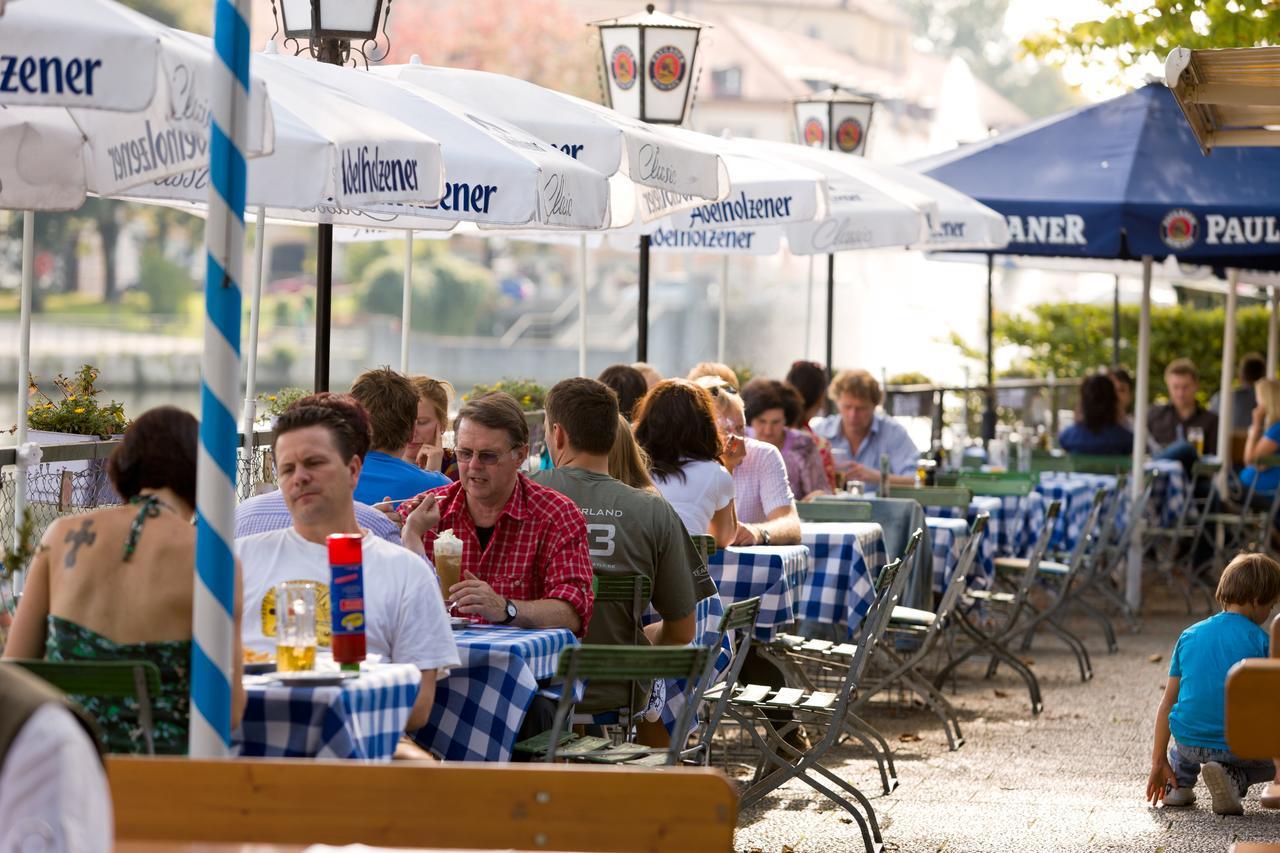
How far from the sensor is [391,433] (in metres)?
6.64

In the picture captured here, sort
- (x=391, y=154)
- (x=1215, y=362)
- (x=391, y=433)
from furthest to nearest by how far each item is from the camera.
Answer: (x=1215, y=362) → (x=391, y=433) → (x=391, y=154)

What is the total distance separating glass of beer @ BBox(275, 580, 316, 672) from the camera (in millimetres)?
4395

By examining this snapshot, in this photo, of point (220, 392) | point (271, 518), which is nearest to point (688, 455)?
point (271, 518)

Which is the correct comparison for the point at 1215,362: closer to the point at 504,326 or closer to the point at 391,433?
the point at 391,433

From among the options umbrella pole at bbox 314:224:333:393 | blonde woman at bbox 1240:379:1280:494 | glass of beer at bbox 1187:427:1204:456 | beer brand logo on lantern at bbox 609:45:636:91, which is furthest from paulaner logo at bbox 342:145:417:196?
Answer: glass of beer at bbox 1187:427:1204:456

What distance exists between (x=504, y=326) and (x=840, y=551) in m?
61.7

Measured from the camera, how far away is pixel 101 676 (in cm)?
396

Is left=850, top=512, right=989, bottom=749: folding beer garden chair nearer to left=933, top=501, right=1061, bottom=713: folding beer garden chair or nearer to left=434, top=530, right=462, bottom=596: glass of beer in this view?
left=933, top=501, right=1061, bottom=713: folding beer garden chair

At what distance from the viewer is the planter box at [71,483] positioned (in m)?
7.10

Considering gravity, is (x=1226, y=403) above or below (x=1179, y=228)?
below

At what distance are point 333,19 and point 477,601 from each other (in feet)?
10.7

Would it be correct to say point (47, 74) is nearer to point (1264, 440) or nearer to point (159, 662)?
point (159, 662)

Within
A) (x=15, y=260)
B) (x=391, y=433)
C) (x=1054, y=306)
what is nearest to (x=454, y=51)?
(x=15, y=260)

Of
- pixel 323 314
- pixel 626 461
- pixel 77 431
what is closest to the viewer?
pixel 626 461
